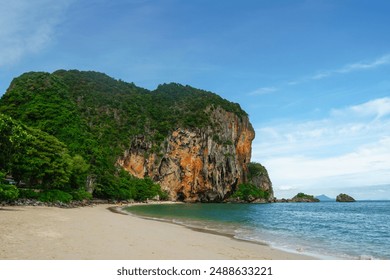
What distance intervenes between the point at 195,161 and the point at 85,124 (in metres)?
52.0

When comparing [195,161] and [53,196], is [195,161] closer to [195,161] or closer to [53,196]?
[195,161]

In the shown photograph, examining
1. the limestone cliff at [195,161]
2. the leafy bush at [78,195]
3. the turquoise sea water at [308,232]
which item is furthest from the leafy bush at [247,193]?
the leafy bush at [78,195]

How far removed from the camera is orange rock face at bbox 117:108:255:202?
10950 centimetres

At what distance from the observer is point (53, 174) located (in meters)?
34.8

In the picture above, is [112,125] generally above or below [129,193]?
above

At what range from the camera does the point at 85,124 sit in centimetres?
7350

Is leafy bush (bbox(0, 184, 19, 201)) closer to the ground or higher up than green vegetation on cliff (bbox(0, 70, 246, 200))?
A: closer to the ground

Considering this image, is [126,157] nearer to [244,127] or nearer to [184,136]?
[184,136]

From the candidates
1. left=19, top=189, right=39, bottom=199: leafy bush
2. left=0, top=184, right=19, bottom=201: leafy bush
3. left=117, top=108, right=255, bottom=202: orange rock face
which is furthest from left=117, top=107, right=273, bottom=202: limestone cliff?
left=0, top=184, right=19, bottom=201: leafy bush

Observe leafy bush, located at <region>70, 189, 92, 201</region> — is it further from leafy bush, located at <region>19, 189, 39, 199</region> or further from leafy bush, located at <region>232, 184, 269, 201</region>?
leafy bush, located at <region>232, 184, 269, 201</region>

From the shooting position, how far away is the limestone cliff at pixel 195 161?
10956 cm

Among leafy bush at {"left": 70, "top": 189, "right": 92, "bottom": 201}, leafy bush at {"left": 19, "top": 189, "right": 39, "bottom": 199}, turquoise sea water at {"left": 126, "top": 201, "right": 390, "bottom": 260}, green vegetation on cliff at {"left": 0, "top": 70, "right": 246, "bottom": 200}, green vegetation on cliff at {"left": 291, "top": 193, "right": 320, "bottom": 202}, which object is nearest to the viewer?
turquoise sea water at {"left": 126, "top": 201, "right": 390, "bottom": 260}

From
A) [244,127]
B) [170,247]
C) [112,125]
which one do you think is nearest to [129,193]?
[112,125]
